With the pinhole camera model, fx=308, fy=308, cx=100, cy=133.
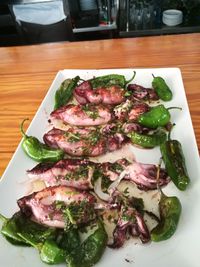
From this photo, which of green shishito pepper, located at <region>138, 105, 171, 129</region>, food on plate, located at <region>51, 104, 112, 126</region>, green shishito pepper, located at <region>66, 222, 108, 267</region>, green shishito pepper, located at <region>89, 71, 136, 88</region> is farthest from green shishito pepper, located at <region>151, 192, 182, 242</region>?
green shishito pepper, located at <region>89, 71, 136, 88</region>

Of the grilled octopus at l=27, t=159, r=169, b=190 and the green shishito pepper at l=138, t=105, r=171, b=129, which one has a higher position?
the green shishito pepper at l=138, t=105, r=171, b=129

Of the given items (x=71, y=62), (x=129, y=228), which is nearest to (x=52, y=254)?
(x=129, y=228)

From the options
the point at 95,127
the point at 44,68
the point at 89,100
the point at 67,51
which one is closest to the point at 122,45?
the point at 67,51

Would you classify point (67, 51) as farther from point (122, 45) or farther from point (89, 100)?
point (89, 100)

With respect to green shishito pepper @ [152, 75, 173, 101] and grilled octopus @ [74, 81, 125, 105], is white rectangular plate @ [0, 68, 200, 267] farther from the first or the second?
grilled octopus @ [74, 81, 125, 105]

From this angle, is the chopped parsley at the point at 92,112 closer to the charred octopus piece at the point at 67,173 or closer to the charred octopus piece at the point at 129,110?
the charred octopus piece at the point at 129,110

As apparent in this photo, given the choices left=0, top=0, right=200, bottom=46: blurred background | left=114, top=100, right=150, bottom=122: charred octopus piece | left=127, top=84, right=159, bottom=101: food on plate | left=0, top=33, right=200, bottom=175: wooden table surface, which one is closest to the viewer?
left=114, top=100, right=150, bottom=122: charred octopus piece

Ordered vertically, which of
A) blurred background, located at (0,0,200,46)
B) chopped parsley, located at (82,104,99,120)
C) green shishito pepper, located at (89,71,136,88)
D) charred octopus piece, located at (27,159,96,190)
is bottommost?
blurred background, located at (0,0,200,46)

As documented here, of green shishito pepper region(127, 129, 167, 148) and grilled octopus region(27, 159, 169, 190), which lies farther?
green shishito pepper region(127, 129, 167, 148)
